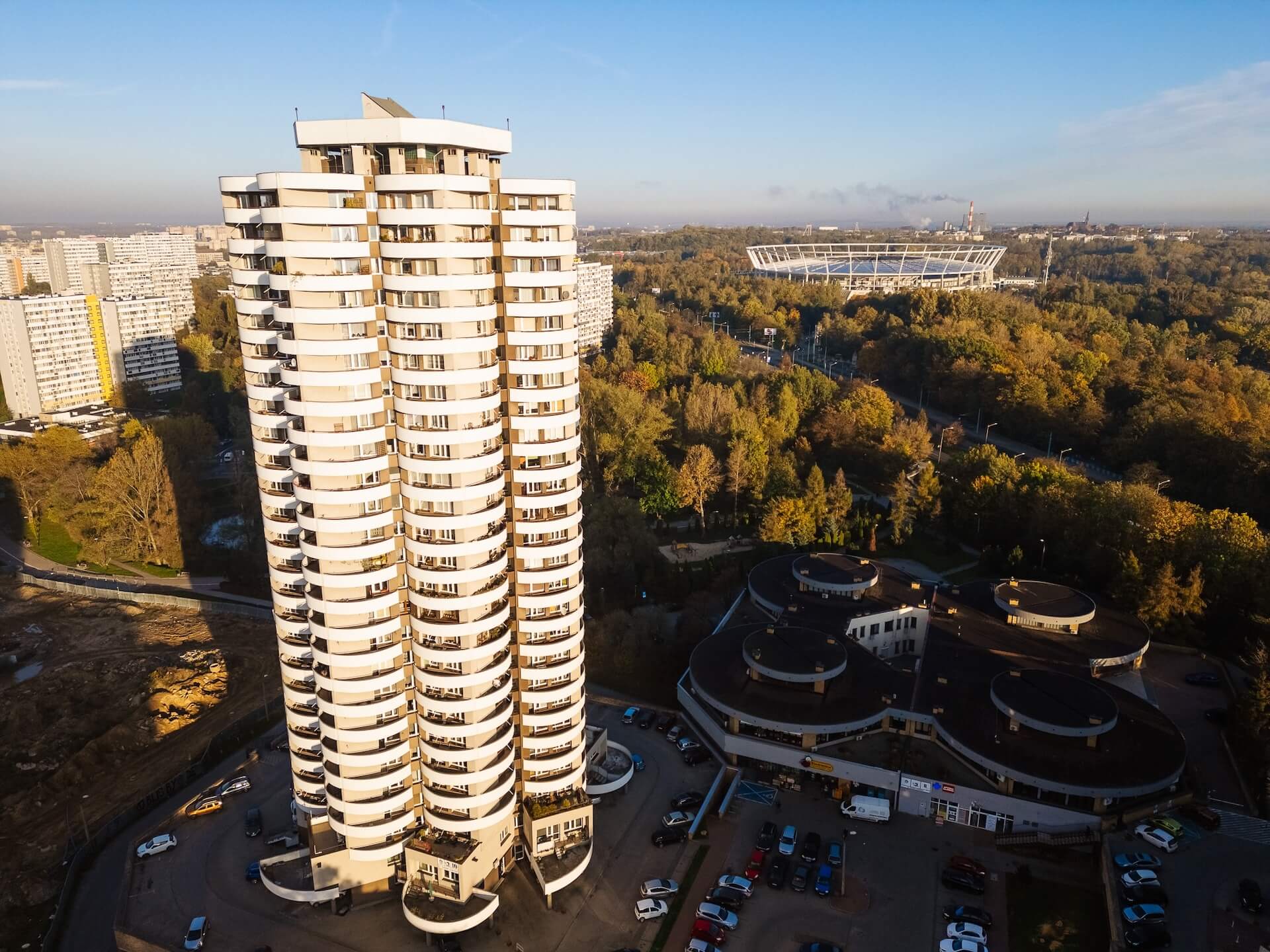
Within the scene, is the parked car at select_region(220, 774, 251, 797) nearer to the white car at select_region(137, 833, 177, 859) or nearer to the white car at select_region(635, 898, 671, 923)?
the white car at select_region(137, 833, 177, 859)

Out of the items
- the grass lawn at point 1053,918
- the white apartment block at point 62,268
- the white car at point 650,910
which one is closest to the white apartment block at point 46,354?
the white apartment block at point 62,268

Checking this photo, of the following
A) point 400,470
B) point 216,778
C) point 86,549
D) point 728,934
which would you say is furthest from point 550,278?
point 86,549

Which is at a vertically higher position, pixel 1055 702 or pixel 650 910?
pixel 1055 702

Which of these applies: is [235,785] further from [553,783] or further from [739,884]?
[739,884]

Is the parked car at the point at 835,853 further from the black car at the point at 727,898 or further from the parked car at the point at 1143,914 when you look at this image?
the parked car at the point at 1143,914

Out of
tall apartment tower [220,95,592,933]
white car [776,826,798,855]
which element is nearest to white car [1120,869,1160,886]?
white car [776,826,798,855]

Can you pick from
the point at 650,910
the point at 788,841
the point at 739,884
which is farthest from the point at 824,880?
the point at 650,910

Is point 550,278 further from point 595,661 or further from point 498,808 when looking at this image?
point 595,661
